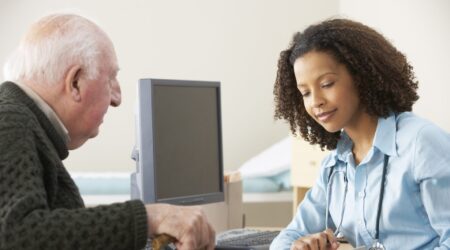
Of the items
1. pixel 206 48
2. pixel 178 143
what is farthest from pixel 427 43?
pixel 178 143

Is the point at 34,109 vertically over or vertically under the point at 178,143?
over

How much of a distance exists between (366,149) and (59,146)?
0.77 metres

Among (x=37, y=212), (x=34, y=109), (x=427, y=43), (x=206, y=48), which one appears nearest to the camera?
(x=37, y=212)

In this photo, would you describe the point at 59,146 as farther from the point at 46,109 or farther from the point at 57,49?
the point at 57,49

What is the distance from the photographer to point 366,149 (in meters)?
1.58

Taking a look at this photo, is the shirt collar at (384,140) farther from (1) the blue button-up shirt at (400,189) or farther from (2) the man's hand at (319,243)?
(2) the man's hand at (319,243)

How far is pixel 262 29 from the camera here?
4.26m

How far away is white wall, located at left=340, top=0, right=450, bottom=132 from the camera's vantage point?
2.99 metres

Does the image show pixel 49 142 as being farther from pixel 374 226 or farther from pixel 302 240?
pixel 374 226

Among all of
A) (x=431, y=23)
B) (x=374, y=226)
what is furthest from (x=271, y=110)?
(x=374, y=226)

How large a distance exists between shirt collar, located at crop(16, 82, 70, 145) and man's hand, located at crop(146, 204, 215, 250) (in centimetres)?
25

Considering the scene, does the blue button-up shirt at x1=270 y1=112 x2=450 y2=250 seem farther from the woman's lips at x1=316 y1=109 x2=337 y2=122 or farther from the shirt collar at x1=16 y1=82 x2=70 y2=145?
the shirt collar at x1=16 y1=82 x2=70 y2=145

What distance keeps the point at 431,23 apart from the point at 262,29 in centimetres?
136

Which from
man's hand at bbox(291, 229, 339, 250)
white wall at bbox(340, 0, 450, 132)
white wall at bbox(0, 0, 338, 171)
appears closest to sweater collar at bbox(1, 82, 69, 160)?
man's hand at bbox(291, 229, 339, 250)
